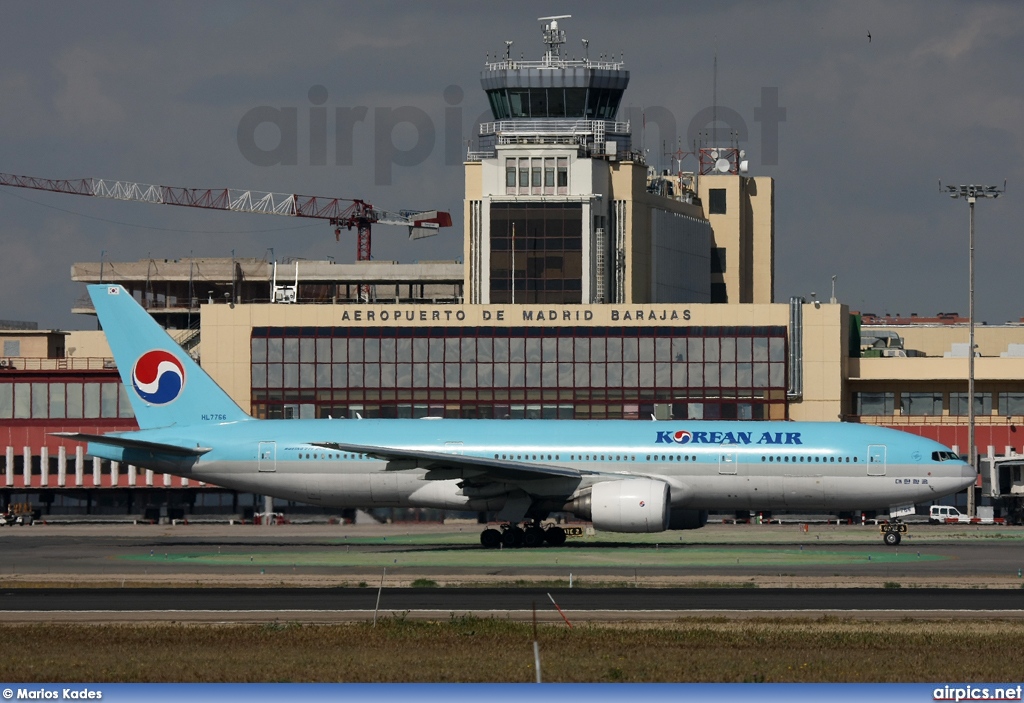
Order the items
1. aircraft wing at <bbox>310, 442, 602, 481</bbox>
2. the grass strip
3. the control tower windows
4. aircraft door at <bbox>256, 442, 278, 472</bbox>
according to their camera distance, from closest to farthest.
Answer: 1. the grass strip
2. aircraft wing at <bbox>310, 442, 602, 481</bbox>
3. aircraft door at <bbox>256, 442, 278, 472</bbox>
4. the control tower windows

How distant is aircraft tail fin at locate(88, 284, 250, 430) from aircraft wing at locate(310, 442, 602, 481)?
21.9 ft

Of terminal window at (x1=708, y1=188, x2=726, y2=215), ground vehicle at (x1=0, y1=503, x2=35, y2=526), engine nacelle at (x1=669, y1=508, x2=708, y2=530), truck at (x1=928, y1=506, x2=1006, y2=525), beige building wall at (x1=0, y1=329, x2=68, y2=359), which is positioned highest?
terminal window at (x1=708, y1=188, x2=726, y2=215)

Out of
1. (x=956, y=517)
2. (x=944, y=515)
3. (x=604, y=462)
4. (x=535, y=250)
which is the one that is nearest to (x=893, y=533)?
(x=604, y=462)

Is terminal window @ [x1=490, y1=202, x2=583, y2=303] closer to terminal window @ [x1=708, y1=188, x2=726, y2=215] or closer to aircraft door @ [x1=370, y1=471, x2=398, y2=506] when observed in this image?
terminal window @ [x1=708, y1=188, x2=726, y2=215]

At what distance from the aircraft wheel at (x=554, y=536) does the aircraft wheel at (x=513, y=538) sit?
1.03 m

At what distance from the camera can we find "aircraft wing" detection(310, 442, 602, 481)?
162 feet

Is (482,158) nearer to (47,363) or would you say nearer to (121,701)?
(47,363)

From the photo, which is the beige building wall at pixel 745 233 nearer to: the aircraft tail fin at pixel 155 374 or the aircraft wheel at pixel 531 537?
the aircraft tail fin at pixel 155 374

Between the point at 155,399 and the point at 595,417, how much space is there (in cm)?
3839

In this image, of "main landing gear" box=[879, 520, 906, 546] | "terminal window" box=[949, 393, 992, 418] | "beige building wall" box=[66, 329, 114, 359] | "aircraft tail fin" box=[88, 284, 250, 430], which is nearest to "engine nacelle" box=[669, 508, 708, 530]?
"main landing gear" box=[879, 520, 906, 546]

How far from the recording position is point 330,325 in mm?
91562

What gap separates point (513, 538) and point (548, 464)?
118 inches

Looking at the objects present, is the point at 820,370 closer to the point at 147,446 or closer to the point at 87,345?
the point at 147,446

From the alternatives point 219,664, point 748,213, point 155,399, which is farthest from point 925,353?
point 219,664
